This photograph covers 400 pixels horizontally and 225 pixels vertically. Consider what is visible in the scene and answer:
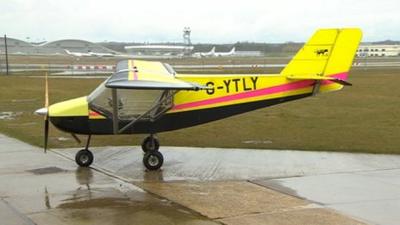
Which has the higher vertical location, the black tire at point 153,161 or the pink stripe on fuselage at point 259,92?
the pink stripe on fuselage at point 259,92

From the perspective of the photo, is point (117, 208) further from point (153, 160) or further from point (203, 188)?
point (153, 160)

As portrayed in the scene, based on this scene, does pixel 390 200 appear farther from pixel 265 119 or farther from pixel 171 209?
pixel 265 119

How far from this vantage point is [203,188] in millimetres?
8594

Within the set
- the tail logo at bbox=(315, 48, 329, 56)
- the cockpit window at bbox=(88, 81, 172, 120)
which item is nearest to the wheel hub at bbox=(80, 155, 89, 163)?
the cockpit window at bbox=(88, 81, 172, 120)

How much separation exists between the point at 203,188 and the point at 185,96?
255 centimetres

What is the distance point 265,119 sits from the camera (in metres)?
18.0

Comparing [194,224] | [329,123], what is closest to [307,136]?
[329,123]

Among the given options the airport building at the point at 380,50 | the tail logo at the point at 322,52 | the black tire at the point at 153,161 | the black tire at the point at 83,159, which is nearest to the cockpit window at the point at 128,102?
the black tire at the point at 153,161

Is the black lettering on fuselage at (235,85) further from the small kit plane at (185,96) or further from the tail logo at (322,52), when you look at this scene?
the tail logo at (322,52)

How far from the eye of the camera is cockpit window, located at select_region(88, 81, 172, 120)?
404 inches

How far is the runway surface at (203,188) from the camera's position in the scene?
6.91 meters

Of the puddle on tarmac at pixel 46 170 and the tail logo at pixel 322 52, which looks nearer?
the puddle on tarmac at pixel 46 170

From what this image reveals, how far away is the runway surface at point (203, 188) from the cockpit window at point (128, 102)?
3.53 ft

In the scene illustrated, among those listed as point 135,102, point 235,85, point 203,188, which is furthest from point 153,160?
point 235,85
